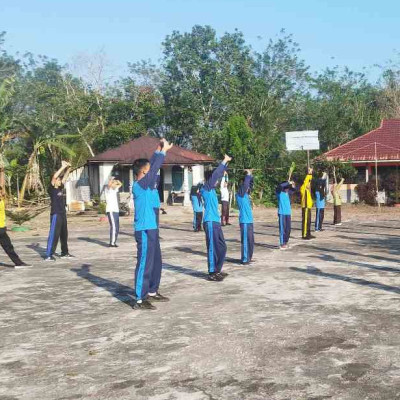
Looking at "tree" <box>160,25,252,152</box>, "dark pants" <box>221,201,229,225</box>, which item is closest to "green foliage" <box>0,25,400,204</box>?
"tree" <box>160,25,252,152</box>

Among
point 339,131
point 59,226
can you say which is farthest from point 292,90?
point 59,226

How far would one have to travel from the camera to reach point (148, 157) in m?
29.2

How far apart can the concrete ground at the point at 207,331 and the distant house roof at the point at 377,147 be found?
61.7ft

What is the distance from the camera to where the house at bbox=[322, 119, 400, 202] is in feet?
97.2

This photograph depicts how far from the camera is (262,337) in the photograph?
20.1 feet

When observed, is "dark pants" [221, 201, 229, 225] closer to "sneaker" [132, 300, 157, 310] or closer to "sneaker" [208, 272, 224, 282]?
"sneaker" [208, 272, 224, 282]

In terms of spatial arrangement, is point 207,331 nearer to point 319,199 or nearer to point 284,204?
point 284,204

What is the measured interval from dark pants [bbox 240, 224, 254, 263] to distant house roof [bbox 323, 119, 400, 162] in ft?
64.7

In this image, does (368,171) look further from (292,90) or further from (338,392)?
(338,392)

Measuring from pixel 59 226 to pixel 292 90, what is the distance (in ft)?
107

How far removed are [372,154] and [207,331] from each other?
1007 inches

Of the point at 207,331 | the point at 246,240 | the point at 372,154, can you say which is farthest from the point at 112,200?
the point at 372,154

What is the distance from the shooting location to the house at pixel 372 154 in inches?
1167

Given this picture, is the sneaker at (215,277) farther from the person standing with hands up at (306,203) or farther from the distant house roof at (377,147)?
the distant house roof at (377,147)
